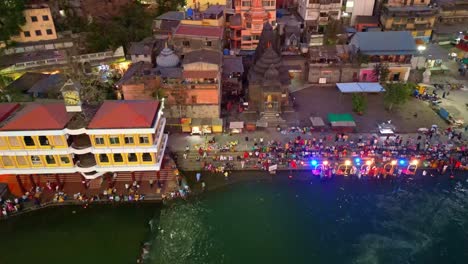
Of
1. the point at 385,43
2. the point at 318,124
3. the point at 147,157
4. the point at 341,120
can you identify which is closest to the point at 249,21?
the point at 385,43

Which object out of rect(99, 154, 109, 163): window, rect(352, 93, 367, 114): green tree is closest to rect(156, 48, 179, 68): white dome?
rect(99, 154, 109, 163): window

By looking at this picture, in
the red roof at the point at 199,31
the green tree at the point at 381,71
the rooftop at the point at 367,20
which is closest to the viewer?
the red roof at the point at 199,31

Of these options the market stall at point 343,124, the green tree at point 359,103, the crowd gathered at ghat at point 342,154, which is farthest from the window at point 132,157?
the green tree at point 359,103

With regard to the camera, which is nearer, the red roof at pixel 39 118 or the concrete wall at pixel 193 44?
the red roof at pixel 39 118

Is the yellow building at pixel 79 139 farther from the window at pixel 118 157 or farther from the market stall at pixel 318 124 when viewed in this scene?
the market stall at pixel 318 124

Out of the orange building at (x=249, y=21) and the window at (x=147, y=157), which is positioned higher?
the orange building at (x=249, y=21)

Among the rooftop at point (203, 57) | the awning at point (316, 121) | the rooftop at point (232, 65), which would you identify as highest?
the rooftop at point (203, 57)

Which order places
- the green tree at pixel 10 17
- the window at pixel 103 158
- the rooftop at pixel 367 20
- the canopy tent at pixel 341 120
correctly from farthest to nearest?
the rooftop at pixel 367 20
the green tree at pixel 10 17
the canopy tent at pixel 341 120
the window at pixel 103 158

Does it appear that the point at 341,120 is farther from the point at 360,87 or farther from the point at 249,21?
the point at 249,21
